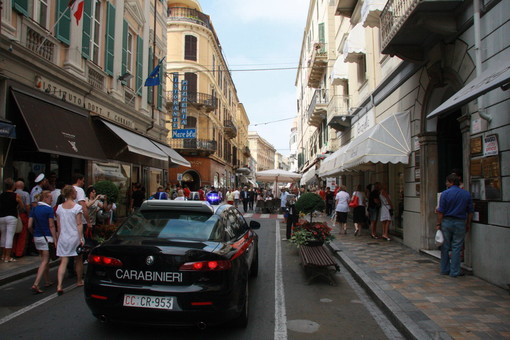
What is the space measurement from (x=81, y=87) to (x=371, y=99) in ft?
33.3

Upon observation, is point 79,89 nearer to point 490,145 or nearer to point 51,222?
point 51,222

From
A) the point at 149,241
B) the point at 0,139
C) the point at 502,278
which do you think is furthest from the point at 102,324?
the point at 0,139

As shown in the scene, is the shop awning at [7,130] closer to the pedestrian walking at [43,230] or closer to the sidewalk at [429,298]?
the pedestrian walking at [43,230]

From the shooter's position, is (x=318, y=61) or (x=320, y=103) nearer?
(x=318, y=61)

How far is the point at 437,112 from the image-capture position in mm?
5977

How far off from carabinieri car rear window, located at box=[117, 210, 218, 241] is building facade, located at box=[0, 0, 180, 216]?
18.8 ft

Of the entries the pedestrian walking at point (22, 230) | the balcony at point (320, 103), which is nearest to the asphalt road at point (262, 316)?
the pedestrian walking at point (22, 230)

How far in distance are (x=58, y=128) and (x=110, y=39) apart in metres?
5.62

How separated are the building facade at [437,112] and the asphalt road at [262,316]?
2669 mm

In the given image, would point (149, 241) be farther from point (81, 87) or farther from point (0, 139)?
point (81, 87)

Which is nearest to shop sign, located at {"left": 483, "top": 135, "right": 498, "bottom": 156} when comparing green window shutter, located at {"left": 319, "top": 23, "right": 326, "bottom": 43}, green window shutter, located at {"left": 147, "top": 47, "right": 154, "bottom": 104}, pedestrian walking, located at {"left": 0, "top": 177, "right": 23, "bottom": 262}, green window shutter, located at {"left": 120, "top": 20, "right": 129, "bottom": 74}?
pedestrian walking, located at {"left": 0, "top": 177, "right": 23, "bottom": 262}

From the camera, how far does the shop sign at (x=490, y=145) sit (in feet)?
20.3

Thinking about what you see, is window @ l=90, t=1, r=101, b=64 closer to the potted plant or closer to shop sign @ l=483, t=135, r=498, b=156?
the potted plant

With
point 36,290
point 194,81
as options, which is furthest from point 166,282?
point 194,81
